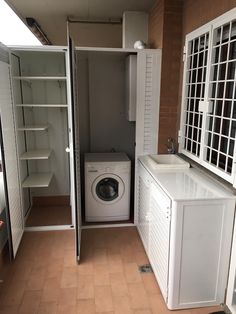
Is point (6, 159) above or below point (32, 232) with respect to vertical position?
above

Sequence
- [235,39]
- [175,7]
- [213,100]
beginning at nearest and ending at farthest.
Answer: [235,39] < [213,100] < [175,7]

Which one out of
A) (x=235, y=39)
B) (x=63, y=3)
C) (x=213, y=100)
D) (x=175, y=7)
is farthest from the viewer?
(x=63, y=3)

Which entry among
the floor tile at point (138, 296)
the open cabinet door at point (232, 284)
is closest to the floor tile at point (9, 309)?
the floor tile at point (138, 296)

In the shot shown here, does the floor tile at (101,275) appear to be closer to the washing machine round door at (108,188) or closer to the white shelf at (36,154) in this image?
the washing machine round door at (108,188)

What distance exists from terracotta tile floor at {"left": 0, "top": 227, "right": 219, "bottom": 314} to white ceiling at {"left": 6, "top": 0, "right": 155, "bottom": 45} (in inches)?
109

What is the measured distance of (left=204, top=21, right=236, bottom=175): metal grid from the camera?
80.6 inches

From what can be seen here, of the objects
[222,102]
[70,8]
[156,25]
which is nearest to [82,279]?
[222,102]

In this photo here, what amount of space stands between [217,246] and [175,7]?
8.02 feet

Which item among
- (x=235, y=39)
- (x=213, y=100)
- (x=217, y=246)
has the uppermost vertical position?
(x=235, y=39)

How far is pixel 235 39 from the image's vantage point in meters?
1.95

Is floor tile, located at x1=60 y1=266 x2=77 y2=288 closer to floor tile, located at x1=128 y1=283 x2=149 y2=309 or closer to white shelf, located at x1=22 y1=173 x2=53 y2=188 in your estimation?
floor tile, located at x1=128 y1=283 x2=149 y2=309

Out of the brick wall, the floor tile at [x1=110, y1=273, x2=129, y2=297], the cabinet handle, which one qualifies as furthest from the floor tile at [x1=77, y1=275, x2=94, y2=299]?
the brick wall

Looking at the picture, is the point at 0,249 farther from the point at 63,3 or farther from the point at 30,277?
the point at 63,3

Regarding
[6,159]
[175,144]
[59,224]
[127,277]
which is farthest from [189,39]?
[59,224]
